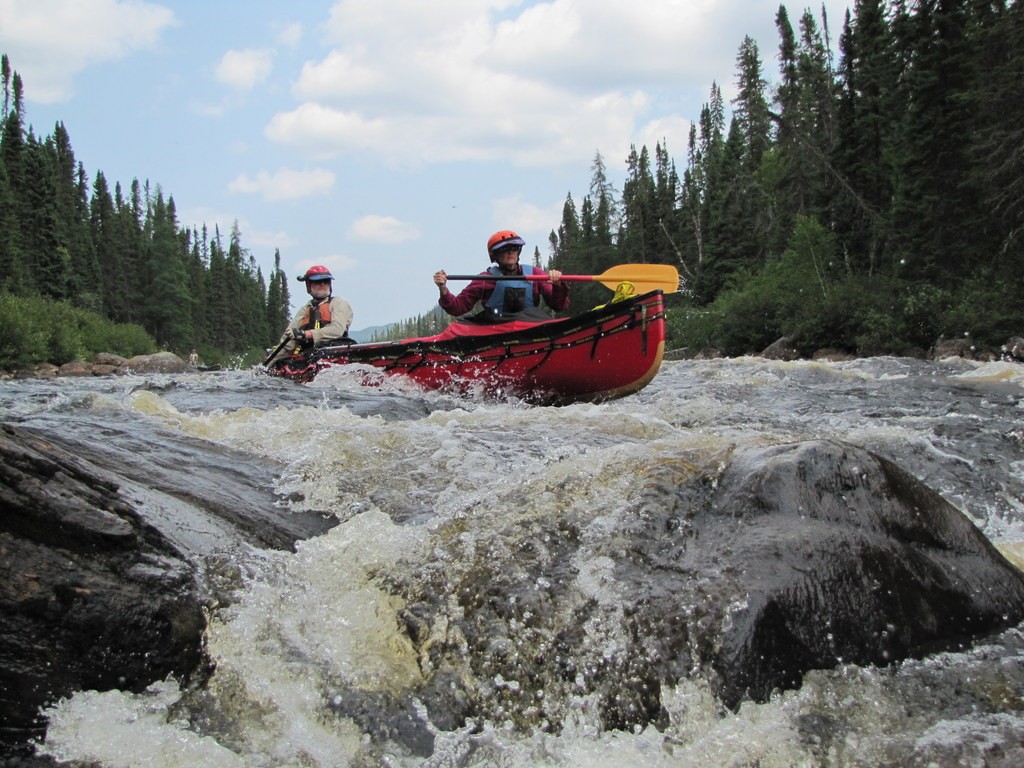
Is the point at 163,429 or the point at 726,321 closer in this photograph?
the point at 163,429

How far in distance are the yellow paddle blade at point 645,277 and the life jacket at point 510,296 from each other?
1.12 meters

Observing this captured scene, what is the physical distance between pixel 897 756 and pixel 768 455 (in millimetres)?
1439

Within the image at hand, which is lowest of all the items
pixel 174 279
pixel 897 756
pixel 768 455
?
pixel 897 756

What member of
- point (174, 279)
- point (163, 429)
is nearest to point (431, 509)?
point (163, 429)

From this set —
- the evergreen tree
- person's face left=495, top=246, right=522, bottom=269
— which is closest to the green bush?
person's face left=495, top=246, right=522, bottom=269

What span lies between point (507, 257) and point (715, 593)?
26.9 feet

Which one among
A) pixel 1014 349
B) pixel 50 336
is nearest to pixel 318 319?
pixel 1014 349

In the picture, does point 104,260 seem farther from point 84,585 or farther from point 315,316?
point 84,585

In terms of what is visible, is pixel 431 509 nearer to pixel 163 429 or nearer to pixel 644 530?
pixel 644 530

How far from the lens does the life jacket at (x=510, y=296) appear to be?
10180 millimetres

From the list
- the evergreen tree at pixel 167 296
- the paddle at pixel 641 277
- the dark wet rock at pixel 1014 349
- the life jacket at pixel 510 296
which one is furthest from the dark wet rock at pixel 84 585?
the evergreen tree at pixel 167 296

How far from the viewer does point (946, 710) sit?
2.29 metres

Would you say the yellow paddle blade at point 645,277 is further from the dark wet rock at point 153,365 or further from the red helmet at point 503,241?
the dark wet rock at point 153,365

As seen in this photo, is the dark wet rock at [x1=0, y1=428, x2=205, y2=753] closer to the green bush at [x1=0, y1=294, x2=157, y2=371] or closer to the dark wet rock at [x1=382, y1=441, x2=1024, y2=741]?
the dark wet rock at [x1=382, y1=441, x2=1024, y2=741]
